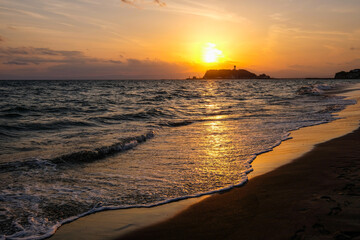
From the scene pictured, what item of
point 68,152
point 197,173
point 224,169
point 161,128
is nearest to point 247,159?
point 224,169

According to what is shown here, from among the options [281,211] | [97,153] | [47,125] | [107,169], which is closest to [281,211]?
[281,211]

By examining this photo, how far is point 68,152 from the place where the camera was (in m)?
7.37

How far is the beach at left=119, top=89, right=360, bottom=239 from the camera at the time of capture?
3.01 meters

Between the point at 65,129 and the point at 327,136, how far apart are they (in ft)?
33.7

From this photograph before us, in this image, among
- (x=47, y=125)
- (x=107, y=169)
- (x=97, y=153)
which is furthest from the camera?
(x=47, y=125)

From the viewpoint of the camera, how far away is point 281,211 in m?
3.51

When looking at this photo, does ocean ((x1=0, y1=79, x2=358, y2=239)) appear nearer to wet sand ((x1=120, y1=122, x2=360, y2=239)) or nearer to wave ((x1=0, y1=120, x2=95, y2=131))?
wet sand ((x1=120, y1=122, x2=360, y2=239))

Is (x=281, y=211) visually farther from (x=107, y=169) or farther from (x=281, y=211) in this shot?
(x=107, y=169)

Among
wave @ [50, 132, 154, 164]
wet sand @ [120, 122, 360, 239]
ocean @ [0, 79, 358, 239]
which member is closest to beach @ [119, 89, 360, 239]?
wet sand @ [120, 122, 360, 239]

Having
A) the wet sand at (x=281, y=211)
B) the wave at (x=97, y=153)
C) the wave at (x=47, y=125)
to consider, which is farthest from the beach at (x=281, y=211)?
the wave at (x=47, y=125)

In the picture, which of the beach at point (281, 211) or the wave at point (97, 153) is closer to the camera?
the beach at point (281, 211)

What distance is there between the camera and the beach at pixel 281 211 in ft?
9.88

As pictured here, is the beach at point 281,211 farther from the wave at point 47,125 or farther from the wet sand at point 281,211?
the wave at point 47,125

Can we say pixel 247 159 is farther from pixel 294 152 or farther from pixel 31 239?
pixel 31 239
